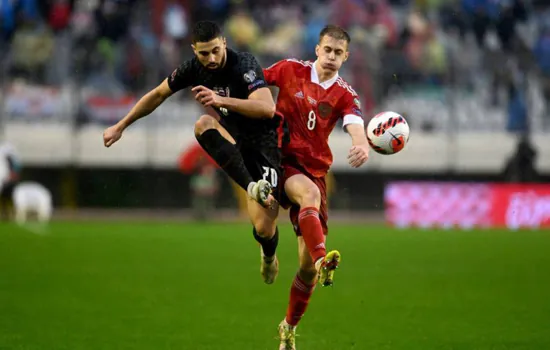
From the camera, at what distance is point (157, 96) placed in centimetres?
755

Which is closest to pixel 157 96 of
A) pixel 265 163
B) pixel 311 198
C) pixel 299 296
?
pixel 265 163

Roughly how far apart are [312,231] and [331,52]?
1381 mm

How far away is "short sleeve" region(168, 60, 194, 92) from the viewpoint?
24.4 ft

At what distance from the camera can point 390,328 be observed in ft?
27.8

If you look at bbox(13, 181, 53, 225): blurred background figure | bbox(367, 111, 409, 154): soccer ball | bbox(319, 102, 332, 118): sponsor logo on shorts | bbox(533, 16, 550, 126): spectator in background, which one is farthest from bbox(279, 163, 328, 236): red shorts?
bbox(533, 16, 550, 126): spectator in background

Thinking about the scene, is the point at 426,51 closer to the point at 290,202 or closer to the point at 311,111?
the point at 311,111

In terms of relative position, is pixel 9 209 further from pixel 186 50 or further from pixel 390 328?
pixel 390 328

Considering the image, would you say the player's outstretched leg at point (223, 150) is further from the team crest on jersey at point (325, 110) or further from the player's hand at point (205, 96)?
the player's hand at point (205, 96)

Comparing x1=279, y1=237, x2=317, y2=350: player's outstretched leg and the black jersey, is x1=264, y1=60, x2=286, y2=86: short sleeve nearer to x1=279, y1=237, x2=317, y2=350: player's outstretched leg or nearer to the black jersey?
the black jersey

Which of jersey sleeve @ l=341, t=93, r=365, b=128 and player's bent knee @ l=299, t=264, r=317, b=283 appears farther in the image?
player's bent knee @ l=299, t=264, r=317, b=283

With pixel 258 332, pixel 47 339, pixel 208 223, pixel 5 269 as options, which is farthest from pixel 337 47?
pixel 208 223

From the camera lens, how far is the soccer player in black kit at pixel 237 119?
23.4 feet

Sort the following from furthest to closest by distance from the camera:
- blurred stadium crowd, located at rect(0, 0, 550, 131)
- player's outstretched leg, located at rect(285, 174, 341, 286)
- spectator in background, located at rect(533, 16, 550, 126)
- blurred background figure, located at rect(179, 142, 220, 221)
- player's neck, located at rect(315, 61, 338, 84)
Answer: spectator in background, located at rect(533, 16, 550, 126)
blurred stadium crowd, located at rect(0, 0, 550, 131)
blurred background figure, located at rect(179, 142, 220, 221)
player's neck, located at rect(315, 61, 338, 84)
player's outstretched leg, located at rect(285, 174, 341, 286)

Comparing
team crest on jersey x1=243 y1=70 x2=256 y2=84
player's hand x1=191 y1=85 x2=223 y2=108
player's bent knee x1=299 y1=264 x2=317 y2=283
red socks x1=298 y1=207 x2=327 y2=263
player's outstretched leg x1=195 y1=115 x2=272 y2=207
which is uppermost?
team crest on jersey x1=243 y1=70 x2=256 y2=84
